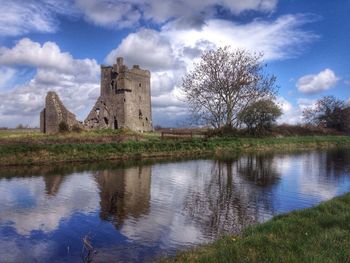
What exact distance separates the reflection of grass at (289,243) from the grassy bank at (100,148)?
19291 mm

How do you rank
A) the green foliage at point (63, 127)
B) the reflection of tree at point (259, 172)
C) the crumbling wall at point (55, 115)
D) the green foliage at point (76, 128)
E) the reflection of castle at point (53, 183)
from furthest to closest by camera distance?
the crumbling wall at point (55, 115), the green foliage at point (76, 128), the green foliage at point (63, 127), the reflection of tree at point (259, 172), the reflection of castle at point (53, 183)

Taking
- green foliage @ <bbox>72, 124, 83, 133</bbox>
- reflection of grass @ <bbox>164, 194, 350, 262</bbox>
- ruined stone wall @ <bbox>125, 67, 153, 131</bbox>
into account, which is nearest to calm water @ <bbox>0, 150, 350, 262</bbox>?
reflection of grass @ <bbox>164, 194, 350, 262</bbox>

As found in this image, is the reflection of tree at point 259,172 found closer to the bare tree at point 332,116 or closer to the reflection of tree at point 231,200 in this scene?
the reflection of tree at point 231,200

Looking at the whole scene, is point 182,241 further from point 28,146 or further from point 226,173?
point 28,146

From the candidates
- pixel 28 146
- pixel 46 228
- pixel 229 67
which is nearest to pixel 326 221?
pixel 46 228

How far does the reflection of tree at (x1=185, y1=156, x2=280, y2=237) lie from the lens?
11.0 metres

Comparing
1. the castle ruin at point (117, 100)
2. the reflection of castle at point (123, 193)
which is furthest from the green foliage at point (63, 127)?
the reflection of castle at point (123, 193)

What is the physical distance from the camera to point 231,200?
14.2 m

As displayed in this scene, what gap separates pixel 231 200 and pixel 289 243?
680 centimetres

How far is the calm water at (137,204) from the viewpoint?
903 cm

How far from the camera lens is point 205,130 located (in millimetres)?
44812

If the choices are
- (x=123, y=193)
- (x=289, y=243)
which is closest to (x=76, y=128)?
(x=123, y=193)

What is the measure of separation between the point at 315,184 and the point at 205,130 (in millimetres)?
27038

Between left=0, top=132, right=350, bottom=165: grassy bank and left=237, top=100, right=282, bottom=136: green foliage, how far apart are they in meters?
4.83
